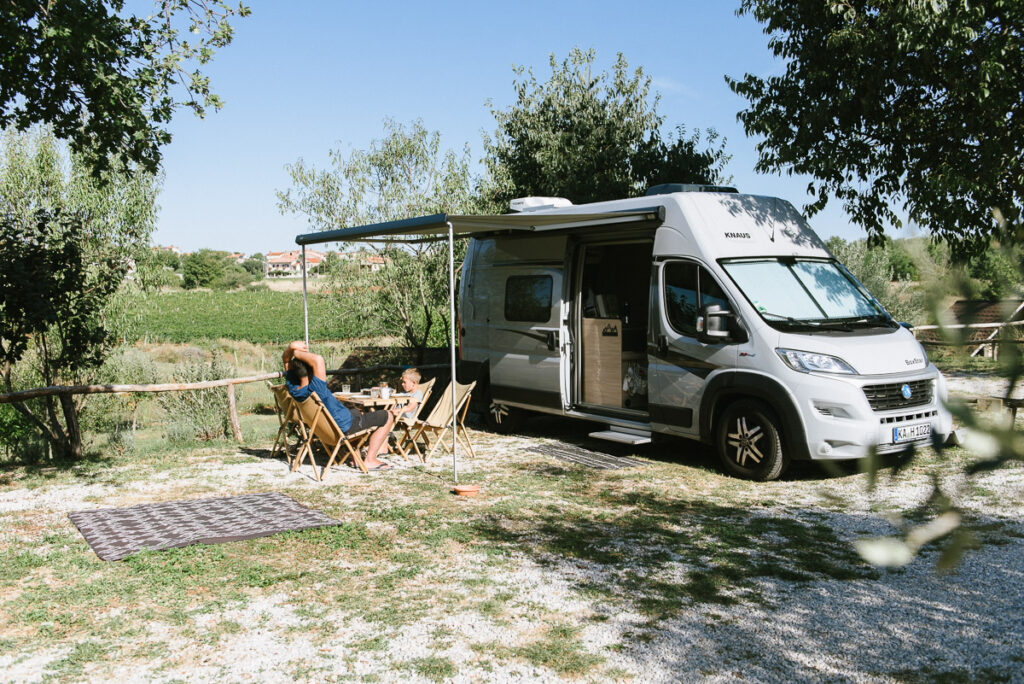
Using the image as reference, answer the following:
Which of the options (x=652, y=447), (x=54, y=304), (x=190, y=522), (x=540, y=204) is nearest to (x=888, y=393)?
(x=652, y=447)

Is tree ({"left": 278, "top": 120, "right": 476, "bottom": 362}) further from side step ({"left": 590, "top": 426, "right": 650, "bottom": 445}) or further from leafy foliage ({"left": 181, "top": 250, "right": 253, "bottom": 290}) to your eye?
leafy foliage ({"left": 181, "top": 250, "right": 253, "bottom": 290})

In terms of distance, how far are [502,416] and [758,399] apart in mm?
3916

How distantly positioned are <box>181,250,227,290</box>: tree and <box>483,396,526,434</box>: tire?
3402 inches

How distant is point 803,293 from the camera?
8141 millimetres

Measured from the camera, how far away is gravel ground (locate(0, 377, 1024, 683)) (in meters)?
3.88

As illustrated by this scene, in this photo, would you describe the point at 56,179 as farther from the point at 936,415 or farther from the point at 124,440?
the point at 936,415

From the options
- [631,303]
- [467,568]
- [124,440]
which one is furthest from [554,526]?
[124,440]

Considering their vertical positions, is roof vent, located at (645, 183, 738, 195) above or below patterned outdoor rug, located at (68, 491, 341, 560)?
above

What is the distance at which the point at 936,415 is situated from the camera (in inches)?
41.4

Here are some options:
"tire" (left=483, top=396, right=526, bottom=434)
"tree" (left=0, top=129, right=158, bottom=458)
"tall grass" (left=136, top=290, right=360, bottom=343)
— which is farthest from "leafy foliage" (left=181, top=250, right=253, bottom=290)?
"tire" (left=483, top=396, right=526, bottom=434)

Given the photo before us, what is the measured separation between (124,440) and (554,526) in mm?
7691

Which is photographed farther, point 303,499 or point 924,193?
point 924,193

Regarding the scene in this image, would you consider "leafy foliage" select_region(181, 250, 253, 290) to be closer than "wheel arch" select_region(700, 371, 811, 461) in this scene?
No

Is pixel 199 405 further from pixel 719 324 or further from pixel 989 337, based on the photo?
pixel 989 337
